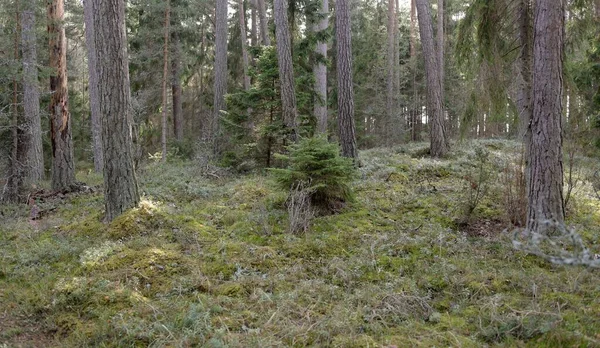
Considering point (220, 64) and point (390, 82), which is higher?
point (220, 64)

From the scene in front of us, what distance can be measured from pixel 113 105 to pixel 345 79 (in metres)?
5.70

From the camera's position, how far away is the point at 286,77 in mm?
10414

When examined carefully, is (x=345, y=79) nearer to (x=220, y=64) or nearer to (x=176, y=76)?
(x=220, y=64)

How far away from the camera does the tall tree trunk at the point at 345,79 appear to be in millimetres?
10273

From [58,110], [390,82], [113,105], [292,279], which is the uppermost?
[390,82]

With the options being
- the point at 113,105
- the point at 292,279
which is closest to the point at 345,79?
the point at 113,105

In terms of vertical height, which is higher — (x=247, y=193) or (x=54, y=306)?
(x=247, y=193)

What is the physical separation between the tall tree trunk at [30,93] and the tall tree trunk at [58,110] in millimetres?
434

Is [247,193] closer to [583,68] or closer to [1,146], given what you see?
[1,146]

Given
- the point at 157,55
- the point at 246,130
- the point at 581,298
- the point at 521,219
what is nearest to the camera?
the point at 581,298

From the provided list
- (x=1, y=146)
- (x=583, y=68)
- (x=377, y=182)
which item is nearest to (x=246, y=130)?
(x=377, y=182)

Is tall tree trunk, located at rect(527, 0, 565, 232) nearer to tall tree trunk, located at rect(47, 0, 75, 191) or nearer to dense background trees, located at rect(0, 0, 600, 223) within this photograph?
dense background trees, located at rect(0, 0, 600, 223)

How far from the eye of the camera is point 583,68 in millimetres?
12234

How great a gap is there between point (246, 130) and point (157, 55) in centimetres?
922
